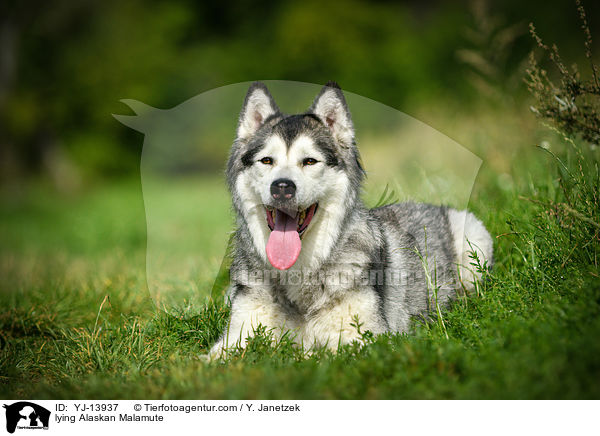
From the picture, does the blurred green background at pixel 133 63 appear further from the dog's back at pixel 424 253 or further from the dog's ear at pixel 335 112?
the dog's ear at pixel 335 112

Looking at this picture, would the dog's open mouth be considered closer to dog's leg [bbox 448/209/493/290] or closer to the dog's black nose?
the dog's black nose

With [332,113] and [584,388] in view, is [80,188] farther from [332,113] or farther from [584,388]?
[584,388]

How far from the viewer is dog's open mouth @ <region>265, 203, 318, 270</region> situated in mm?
3584

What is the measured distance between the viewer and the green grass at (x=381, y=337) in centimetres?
271

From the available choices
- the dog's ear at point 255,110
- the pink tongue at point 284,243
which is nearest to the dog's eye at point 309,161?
the pink tongue at point 284,243

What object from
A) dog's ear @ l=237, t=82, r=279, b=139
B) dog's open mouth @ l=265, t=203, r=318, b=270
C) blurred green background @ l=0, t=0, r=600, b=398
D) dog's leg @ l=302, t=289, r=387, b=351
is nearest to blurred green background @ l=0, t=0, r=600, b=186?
blurred green background @ l=0, t=0, r=600, b=398

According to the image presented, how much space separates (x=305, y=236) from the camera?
146 inches

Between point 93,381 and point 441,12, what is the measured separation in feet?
69.0

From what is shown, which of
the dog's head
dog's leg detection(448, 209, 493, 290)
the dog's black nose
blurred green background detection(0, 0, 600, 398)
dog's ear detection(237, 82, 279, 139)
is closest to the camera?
blurred green background detection(0, 0, 600, 398)
